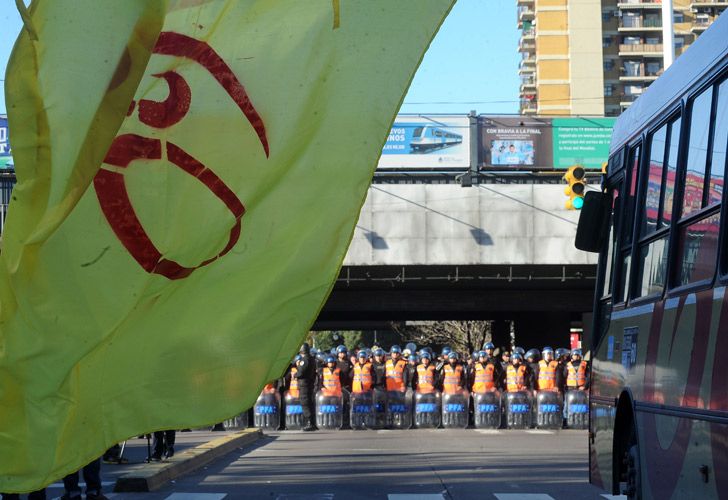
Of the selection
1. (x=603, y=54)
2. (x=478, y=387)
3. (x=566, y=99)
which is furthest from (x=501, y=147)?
(x=603, y=54)

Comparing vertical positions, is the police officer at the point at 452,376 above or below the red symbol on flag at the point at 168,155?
below

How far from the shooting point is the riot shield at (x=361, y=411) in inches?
1152

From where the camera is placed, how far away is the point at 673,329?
6.82m

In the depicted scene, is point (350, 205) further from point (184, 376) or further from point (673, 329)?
point (673, 329)

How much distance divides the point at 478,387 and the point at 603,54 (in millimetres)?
90213

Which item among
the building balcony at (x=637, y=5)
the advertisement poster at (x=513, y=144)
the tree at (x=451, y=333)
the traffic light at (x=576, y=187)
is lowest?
the tree at (x=451, y=333)

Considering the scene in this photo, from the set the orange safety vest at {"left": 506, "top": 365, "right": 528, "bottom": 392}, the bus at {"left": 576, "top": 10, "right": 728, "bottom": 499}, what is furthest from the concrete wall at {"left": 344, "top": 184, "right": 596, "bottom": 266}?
the bus at {"left": 576, "top": 10, "right": 728, "bottom": 499}

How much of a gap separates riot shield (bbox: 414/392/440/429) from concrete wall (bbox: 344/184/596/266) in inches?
342

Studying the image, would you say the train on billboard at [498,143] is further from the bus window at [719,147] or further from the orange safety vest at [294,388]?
the bus window at [719,147]

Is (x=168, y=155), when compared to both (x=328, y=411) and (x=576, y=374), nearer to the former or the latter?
(x=328, y=411)

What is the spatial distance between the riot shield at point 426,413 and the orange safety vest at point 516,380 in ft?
6.06

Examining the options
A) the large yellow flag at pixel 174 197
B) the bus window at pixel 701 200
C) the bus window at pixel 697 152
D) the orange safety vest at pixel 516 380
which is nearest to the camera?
the large yellow flag at pixel 174 197

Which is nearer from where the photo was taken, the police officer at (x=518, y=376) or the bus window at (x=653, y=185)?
the bus window at (x=653, y=185)

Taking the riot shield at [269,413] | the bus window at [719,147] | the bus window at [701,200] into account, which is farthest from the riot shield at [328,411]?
the bus window at [719,147]
